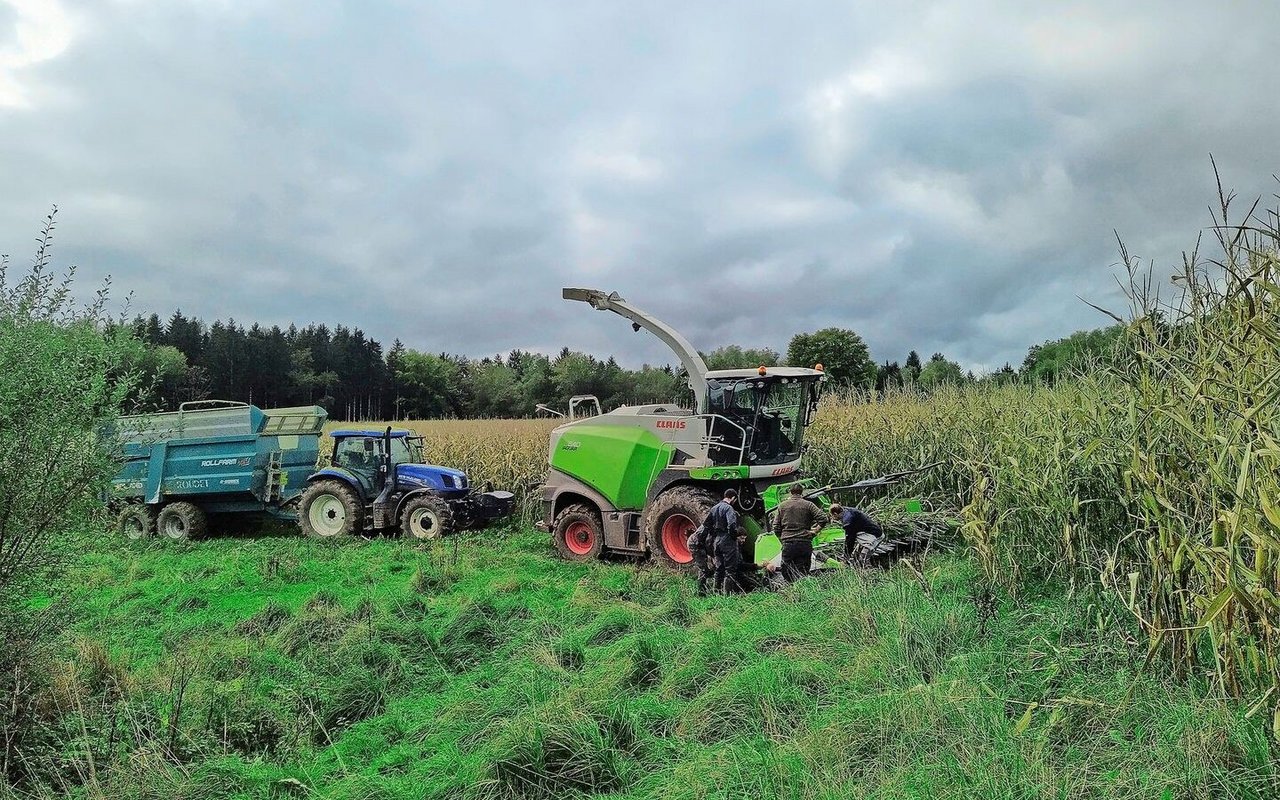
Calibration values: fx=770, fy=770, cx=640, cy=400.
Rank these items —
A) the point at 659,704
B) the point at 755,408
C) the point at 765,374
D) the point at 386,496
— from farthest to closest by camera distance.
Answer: the point at 386,496 → the point at 755,408 → the point at 765,374 → the point at 659,704

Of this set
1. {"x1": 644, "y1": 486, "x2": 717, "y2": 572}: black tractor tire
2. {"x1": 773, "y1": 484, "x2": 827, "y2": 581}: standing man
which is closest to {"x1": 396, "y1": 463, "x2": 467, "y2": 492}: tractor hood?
{"x1": 644, "y1": 486, "x2": 717, "y2": 572}: black tractor tire

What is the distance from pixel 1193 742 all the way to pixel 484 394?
5309 centimetres

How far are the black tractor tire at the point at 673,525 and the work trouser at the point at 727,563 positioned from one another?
42.3 inches

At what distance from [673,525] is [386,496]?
18.5 ft

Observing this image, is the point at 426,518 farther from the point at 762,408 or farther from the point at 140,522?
the point at 762,408

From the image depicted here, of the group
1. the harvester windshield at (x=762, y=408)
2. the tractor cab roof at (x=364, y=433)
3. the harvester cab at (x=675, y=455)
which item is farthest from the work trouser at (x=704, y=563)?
the tractor cab roof at (x=364, y=433)

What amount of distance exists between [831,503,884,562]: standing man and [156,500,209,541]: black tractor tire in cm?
1087

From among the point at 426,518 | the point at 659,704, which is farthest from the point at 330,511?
the point at 659,704

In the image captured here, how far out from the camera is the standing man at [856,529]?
23.6 ft

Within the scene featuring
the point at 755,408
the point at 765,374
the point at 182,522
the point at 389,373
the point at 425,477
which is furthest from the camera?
the point at 389,373

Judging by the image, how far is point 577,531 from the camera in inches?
404

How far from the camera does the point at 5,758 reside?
164 inches

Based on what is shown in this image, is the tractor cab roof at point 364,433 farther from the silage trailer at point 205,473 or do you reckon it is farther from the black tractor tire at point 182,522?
the black tractor tire at point 182,522

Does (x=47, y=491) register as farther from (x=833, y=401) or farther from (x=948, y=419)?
(x=833, y=401)
